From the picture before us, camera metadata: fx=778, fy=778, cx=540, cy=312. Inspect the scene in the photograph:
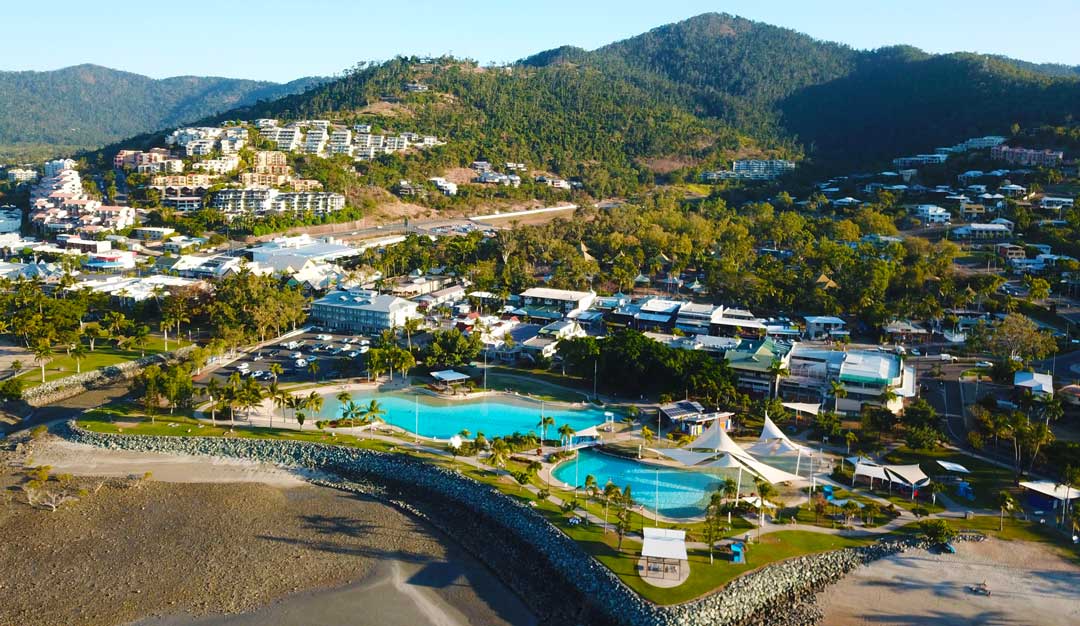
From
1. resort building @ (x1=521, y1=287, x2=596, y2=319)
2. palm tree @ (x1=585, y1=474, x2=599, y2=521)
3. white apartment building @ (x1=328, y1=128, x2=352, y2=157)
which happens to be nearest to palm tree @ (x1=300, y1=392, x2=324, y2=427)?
palm tree @ (x1=585, y1=474, x2=599, y2=521)

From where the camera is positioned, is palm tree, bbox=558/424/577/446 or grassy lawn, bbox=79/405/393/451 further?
grassy lawn, bbox=79/405/393/451

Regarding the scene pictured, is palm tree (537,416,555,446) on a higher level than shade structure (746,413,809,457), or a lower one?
lower

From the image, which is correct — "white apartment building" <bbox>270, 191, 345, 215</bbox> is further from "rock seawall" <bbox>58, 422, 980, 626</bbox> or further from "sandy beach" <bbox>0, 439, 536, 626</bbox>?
"sandy beach" <bbox>0, 439, 536, 626</bbox>

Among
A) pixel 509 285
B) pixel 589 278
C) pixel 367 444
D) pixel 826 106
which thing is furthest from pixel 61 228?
pixel 826 106

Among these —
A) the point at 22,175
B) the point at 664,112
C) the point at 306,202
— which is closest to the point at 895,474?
the point at 306,202

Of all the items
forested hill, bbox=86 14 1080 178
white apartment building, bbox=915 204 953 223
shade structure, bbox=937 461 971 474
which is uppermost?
forested hill, bbox=86 14 1080 178

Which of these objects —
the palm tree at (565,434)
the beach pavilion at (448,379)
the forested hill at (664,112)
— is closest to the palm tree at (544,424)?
the palm tree at (565,434)
